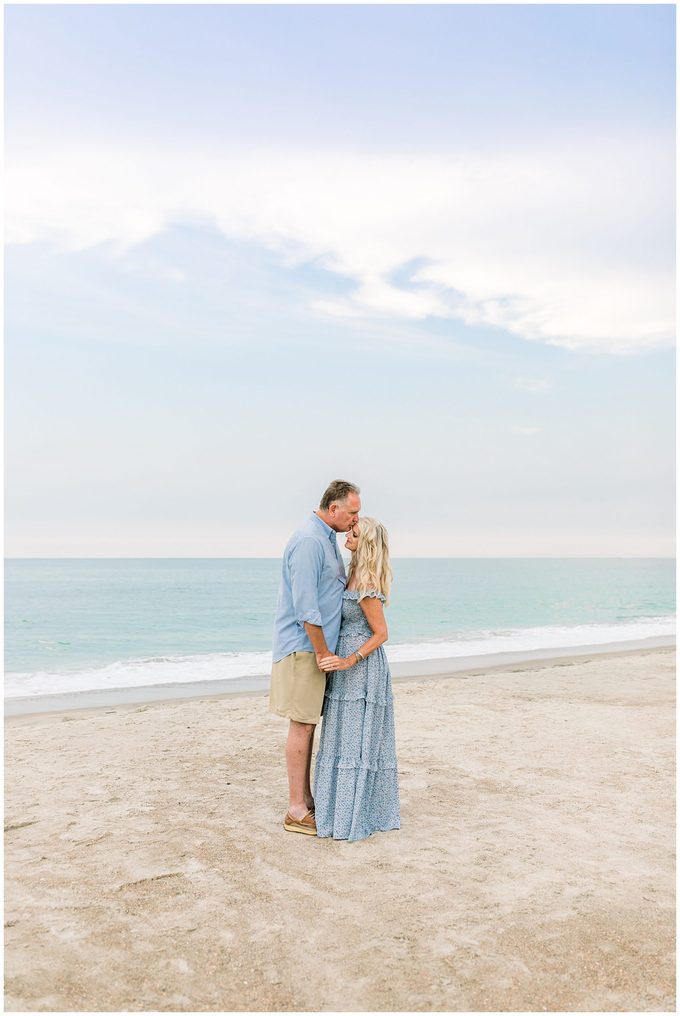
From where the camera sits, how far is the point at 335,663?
14.8 ft

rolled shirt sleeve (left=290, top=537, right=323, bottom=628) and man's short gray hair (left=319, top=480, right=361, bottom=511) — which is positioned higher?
man's short gray hair (left=319, top=480, right=361, bottom=511)

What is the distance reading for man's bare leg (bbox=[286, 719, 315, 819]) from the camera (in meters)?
4.72

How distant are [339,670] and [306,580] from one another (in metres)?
0.60

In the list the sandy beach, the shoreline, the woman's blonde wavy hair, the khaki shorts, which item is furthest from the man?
the shoreline

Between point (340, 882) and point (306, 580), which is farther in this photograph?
point (306, 580)

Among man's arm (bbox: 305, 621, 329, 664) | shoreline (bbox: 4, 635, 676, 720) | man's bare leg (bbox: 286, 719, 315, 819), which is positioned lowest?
shoreline (bbox: 4, 635, 676, 720)

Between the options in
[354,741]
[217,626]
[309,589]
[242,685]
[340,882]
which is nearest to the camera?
[340,882]

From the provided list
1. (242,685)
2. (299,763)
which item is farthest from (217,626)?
(299,763)

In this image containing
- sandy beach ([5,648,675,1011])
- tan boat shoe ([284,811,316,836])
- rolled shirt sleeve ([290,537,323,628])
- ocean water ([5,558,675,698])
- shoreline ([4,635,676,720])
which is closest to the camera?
sandy beach ([5,648,675,1011])

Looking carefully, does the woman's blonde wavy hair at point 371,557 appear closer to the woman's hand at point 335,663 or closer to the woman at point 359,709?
the woman at point 359,709

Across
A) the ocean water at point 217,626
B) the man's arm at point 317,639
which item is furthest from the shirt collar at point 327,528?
the ocean water at point 217,626

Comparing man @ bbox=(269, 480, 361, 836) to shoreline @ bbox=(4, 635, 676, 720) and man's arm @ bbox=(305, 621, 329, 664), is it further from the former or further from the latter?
shoreline @ bbox=(4, 635, 676, 720)

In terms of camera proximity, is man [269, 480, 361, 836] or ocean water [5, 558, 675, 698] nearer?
man [269, 480, 361, 836]

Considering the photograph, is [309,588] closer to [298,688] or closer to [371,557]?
[371,557]
